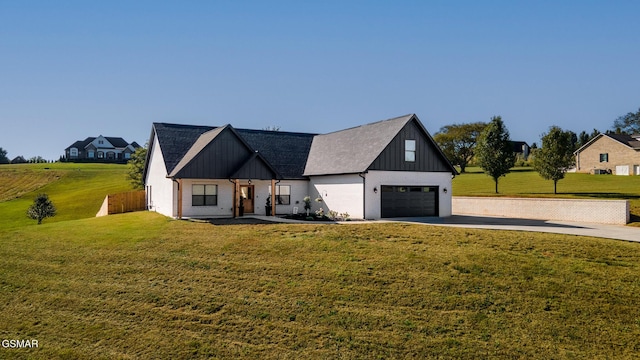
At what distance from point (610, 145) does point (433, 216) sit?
4444 cm

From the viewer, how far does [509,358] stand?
35.7 feet

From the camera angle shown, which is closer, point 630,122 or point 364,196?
point 364,196

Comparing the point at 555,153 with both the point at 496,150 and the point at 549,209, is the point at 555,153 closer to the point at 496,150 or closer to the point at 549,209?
the point at 496,150

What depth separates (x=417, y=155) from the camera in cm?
2955

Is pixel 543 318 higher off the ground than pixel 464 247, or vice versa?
pixel 464 247

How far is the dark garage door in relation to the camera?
28717 mm

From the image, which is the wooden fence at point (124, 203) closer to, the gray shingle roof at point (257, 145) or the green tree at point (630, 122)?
the gray shingle roof at point (257, 145)

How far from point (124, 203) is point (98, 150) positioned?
249 ft

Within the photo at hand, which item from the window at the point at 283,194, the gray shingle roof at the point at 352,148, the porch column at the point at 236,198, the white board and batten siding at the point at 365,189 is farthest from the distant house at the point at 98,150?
the white board and batten siding at the point at 365,189

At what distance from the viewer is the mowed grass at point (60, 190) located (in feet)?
147

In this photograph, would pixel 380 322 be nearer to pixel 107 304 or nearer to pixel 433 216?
pixel 107 304

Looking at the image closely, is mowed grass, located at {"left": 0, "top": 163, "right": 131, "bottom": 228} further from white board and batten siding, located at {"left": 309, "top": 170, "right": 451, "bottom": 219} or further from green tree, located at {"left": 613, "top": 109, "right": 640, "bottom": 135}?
green tree, located at {"left": 613, "top": 109, "right": 640, "bottom": 135}

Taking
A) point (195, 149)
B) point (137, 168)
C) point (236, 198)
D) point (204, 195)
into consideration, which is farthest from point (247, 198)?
point (137, 168)

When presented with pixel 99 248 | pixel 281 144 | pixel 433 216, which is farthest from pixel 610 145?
pixel 99 248
